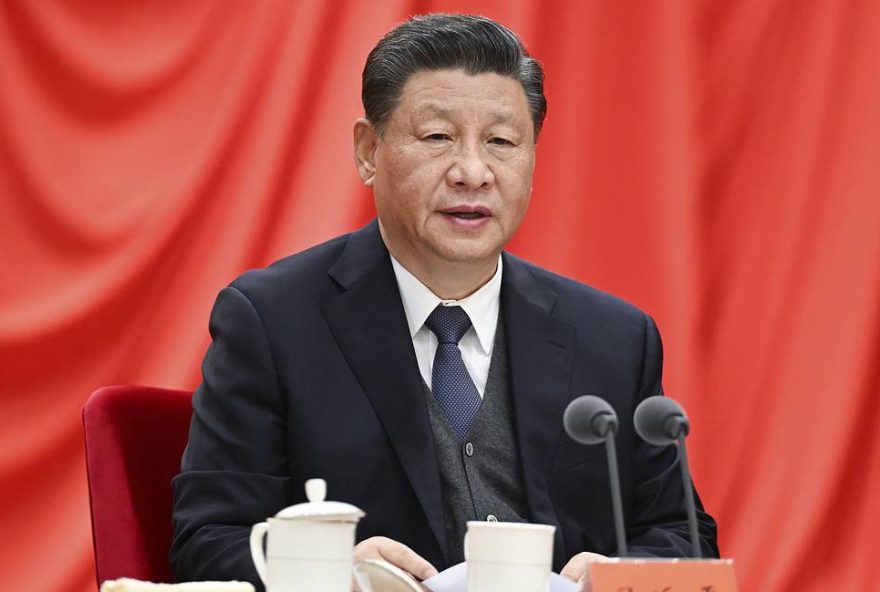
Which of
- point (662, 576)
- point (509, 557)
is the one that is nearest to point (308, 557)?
point (509, 557)

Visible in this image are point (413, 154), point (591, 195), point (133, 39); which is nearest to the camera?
point (413, 154)

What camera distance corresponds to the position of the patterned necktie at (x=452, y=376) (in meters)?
1.78

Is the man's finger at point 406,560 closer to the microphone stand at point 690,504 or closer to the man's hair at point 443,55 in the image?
the microphone stand at point 690,504

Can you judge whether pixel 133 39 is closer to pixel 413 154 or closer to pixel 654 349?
pixel 413 154

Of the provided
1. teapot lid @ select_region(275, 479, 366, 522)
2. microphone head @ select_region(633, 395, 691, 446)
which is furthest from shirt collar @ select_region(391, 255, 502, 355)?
teapot lid @ select_region(275, 479, 366, 522)

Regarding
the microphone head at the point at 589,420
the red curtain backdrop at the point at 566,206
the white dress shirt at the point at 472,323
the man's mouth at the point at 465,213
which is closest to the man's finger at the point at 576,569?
the microphone head at the point at 589,420

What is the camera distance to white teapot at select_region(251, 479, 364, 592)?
3.51 feet

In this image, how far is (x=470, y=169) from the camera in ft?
5.80

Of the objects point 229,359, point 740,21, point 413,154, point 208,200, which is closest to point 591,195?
point 740,21

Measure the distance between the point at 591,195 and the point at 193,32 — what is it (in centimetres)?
101

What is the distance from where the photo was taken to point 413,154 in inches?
71.5

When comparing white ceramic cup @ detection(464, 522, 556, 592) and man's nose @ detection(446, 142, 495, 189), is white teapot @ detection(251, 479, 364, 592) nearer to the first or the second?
white ceramic cup @ detection(464, 522, 556, 592)

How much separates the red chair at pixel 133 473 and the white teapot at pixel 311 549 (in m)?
0.59

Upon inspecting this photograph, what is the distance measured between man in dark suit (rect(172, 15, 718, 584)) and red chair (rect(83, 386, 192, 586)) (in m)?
0.08
